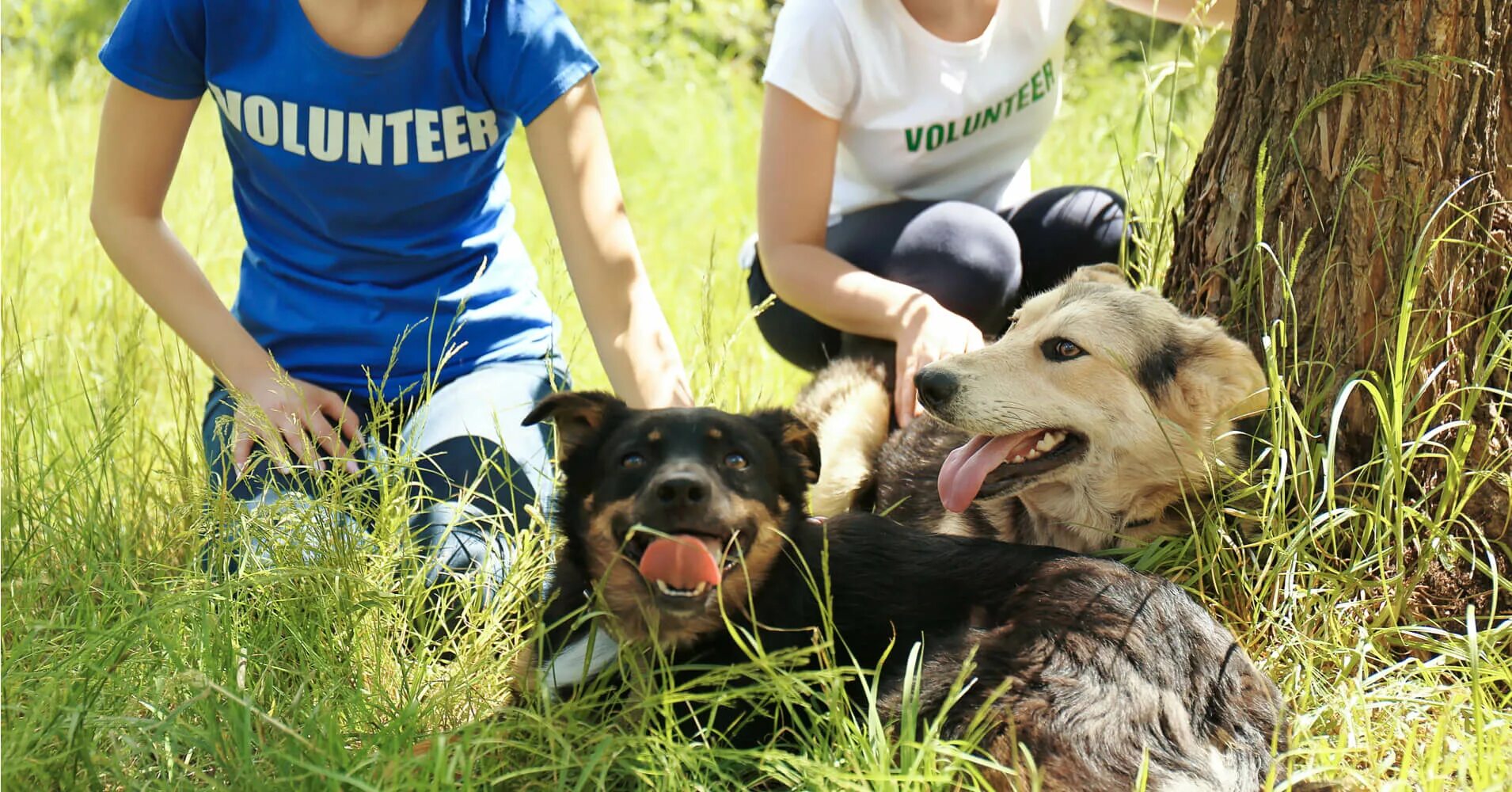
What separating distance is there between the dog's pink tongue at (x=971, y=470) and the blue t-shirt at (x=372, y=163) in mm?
1214

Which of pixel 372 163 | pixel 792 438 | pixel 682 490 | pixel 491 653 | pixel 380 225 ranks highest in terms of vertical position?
pixel 372 163

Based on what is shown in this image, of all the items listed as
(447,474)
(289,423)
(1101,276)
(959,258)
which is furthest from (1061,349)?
(289,423)

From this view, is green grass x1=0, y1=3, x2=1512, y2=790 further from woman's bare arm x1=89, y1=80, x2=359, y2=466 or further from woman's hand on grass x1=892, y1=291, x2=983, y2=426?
woman's hand on grass x1=892, y1=291, x2=983, y2=426

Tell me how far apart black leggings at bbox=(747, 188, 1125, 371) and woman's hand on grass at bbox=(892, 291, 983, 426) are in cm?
25

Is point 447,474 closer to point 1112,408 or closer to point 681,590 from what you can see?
point 681,590

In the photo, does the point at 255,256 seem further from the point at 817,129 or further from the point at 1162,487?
the point at 1162,487

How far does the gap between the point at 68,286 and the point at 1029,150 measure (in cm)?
380

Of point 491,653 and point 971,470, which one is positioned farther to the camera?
point 971,470

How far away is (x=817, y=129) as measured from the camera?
11.3ft

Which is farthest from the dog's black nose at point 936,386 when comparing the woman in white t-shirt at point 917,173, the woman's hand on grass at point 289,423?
the woman's hand on grass at point 289,423

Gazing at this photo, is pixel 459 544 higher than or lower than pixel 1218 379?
lower

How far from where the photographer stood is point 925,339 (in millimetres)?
3188

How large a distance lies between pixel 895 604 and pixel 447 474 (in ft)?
4.23

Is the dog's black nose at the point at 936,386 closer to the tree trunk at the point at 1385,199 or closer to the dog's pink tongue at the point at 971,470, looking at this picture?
the dog's pink tongue at the point at 971,470
